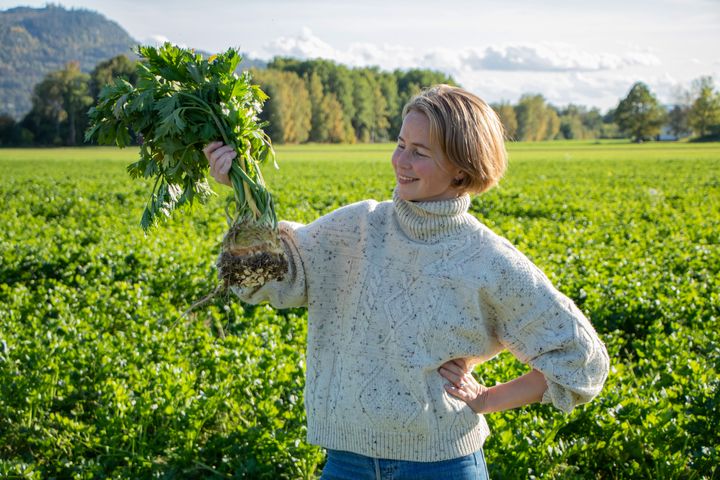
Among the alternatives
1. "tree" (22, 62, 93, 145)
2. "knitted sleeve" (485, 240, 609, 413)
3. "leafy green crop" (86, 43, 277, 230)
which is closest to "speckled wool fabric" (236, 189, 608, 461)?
"knitted sleeve" (485, 240, 609, 413)

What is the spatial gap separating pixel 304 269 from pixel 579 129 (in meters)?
157

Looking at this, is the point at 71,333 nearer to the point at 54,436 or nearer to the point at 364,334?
the point at 54,436

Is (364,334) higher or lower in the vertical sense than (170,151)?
lower

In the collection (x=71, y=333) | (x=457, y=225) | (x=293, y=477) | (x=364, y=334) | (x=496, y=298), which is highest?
(x=457, y=225)

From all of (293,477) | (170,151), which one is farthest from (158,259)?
(170,151)

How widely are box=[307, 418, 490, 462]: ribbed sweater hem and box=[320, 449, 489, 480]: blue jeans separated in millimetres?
22

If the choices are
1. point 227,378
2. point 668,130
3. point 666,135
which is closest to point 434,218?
point 227,378

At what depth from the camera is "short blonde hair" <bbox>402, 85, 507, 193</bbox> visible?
2027 mm

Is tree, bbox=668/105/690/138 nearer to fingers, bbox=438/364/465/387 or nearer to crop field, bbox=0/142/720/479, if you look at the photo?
crop field, bbox=0/142/720/479

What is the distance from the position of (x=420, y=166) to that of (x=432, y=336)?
53 centimetres

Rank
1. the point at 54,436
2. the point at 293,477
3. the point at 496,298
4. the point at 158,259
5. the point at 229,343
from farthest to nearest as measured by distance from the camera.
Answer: the point at 158,259, the point at 229,343, the point at 54,436, the point at 293,477, the point at 496,298

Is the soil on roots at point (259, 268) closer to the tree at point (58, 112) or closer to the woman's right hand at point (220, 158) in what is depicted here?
the woman's right hand at point (220, 158)

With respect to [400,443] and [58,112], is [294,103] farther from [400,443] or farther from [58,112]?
[400,443]

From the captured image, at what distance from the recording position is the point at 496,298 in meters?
2.08
